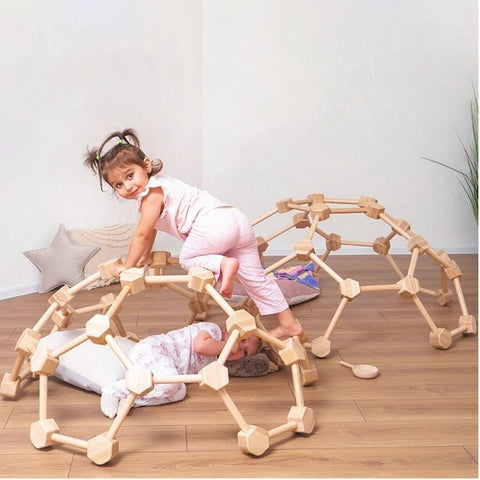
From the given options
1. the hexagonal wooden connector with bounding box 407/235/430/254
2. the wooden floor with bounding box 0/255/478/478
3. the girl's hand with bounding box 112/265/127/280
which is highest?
the girl's hand with bounding box 112/265/127/280

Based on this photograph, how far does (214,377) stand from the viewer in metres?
1.73

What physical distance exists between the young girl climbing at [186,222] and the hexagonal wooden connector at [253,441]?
546mm

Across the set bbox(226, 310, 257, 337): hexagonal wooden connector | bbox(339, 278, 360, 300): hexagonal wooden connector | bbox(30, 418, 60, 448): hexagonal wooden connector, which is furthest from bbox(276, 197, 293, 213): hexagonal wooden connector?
bbox(30, 418, 60, 448): hexagonal wooden connector

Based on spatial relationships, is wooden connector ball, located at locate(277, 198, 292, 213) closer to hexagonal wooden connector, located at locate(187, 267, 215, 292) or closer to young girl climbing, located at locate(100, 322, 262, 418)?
young girl climbing, located at locate(100, 322, 262, 418)

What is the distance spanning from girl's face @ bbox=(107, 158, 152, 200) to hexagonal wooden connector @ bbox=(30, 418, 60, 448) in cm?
71

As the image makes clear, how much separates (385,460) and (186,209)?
946 millimetres

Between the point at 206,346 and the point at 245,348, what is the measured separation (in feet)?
0.44

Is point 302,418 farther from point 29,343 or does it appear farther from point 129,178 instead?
point 129,178

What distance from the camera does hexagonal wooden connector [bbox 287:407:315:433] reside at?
183 cm

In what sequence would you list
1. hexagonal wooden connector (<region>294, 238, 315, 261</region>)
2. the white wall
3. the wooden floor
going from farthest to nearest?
the white wall, hexagonal wooden connector (<region>294, 238, 315, 261</region>), the wooden floor

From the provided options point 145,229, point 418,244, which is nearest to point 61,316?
point 145,229

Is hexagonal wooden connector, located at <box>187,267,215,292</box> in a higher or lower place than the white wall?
lower

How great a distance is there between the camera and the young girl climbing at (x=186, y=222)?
7.32 ft

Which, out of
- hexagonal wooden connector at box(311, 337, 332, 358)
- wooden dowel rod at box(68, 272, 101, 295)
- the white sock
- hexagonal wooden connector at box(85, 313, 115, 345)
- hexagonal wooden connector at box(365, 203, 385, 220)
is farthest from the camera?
hexagonal wooden connector at box(365, 203, 385, 220)
